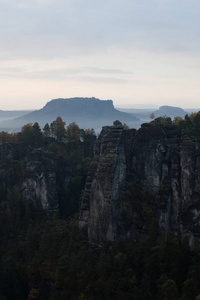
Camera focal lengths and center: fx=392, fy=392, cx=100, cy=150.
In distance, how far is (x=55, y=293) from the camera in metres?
36.0

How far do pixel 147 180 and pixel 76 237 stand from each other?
978cm

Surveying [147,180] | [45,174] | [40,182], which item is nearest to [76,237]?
[147,180]

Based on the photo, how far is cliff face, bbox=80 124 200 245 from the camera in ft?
124

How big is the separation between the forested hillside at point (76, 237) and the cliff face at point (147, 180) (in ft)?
0.72

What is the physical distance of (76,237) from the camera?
1657 inches

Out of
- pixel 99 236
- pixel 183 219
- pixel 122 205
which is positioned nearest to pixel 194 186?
pixel 183 219

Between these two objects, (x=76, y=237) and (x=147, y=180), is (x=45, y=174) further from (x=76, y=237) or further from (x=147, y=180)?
(x=147, y=180)

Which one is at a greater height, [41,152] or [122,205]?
[41,152]

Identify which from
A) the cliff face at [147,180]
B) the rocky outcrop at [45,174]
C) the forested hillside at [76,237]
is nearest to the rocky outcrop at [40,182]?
the rocky outcrop at [45,174]

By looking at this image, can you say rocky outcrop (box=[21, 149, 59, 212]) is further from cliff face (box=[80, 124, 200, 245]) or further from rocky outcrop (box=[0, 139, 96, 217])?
cliff face (box=[80, 124, 200, 245])

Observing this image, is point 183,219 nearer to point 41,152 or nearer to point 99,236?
point 99,236

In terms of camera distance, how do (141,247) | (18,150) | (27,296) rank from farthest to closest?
(18,150), (27,296), (141,247)

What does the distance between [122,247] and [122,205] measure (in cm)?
455

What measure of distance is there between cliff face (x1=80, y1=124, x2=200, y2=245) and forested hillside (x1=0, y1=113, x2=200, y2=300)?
0.22 meters
